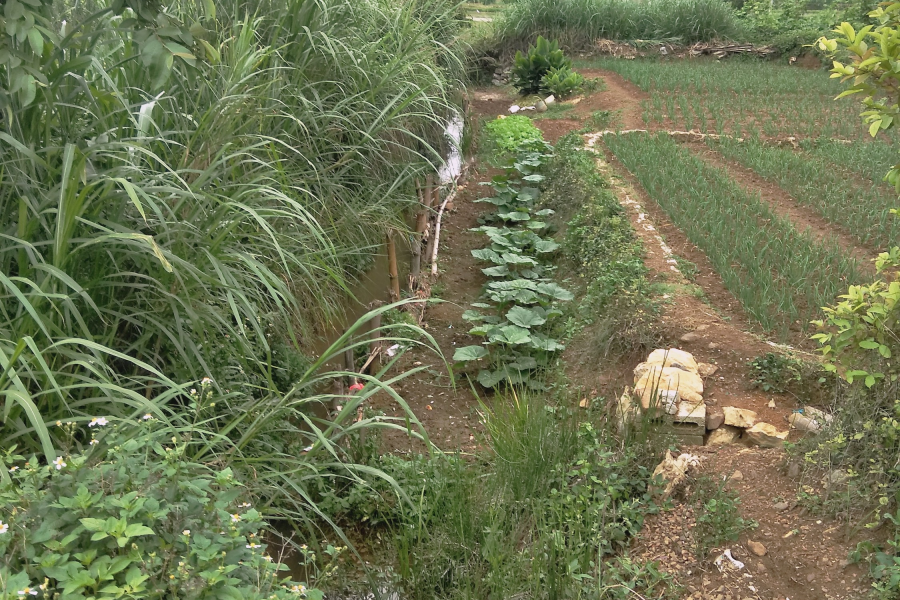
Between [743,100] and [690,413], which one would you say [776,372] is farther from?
[743,100]

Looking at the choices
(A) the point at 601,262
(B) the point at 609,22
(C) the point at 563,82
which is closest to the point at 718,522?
(A) the point at 601,262

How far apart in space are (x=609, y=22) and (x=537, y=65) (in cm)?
361

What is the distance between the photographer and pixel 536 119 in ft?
32.3

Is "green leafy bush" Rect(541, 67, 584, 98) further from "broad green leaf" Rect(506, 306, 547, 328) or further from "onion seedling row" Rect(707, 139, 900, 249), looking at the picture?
"broad green leaf" Rect(506, 306, 547, 328)

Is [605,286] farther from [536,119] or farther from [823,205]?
[536,119]

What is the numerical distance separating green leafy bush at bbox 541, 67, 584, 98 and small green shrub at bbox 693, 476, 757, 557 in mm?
8928

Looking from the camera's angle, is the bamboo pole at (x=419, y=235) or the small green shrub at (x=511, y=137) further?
the small green shrub at (x=511, y=137)

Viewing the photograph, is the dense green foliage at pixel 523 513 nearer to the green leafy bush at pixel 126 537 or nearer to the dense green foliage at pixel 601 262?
the dense green foliage at pixel 601 262

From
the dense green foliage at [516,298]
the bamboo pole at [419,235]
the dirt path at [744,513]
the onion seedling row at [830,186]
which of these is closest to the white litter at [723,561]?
the dirt path at [744,513]

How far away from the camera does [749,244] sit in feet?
16.3

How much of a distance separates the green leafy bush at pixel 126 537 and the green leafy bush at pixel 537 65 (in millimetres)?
10608

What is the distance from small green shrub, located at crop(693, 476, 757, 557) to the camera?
2.71m

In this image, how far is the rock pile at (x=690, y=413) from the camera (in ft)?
10.9

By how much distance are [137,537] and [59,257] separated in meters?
1.11
